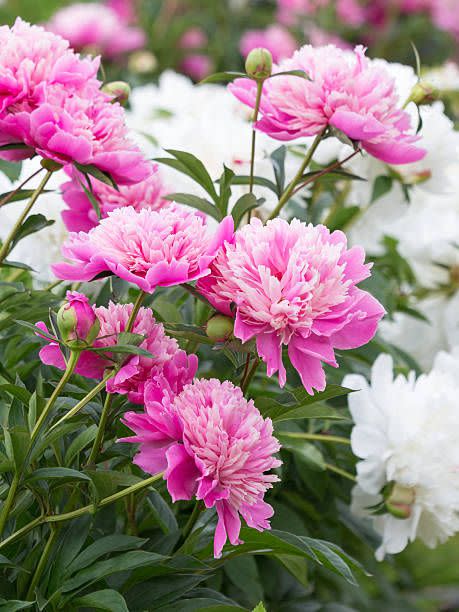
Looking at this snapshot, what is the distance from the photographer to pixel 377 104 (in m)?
0.72

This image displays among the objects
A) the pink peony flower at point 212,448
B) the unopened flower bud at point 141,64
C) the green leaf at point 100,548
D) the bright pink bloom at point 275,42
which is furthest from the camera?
the bright pink bloom at point 275,42

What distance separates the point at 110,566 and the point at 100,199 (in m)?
0.30

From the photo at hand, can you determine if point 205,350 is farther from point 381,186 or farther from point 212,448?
point 212,448

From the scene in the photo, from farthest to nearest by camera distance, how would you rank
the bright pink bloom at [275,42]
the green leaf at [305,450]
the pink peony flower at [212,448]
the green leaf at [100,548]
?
the bright pink bloom at [275,42], the green leaf at [305,450], the green leaf at [100,548], the pink peony flower at [212,448]

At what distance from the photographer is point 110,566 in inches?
25.0

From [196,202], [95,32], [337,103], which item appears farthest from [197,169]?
[95,32]

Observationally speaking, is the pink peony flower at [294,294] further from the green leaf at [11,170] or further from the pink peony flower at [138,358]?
the green leaf at [11,170]

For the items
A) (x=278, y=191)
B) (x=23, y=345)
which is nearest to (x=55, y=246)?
(x=23, y=345)

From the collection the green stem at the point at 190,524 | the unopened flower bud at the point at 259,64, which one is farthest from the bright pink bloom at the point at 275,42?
the green stem at the point at 190,524

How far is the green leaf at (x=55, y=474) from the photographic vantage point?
58 centimetres

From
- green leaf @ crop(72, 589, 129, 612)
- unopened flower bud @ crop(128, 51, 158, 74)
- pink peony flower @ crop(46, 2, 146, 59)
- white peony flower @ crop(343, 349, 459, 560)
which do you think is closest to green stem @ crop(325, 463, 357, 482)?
white peony flower @ crop(343, 349, 459, 560)

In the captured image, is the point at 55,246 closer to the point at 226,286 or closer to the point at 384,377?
the point at 384,377

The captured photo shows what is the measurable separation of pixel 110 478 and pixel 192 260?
0.15 m

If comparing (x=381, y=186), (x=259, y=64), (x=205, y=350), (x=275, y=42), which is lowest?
(x=275, y=42)
